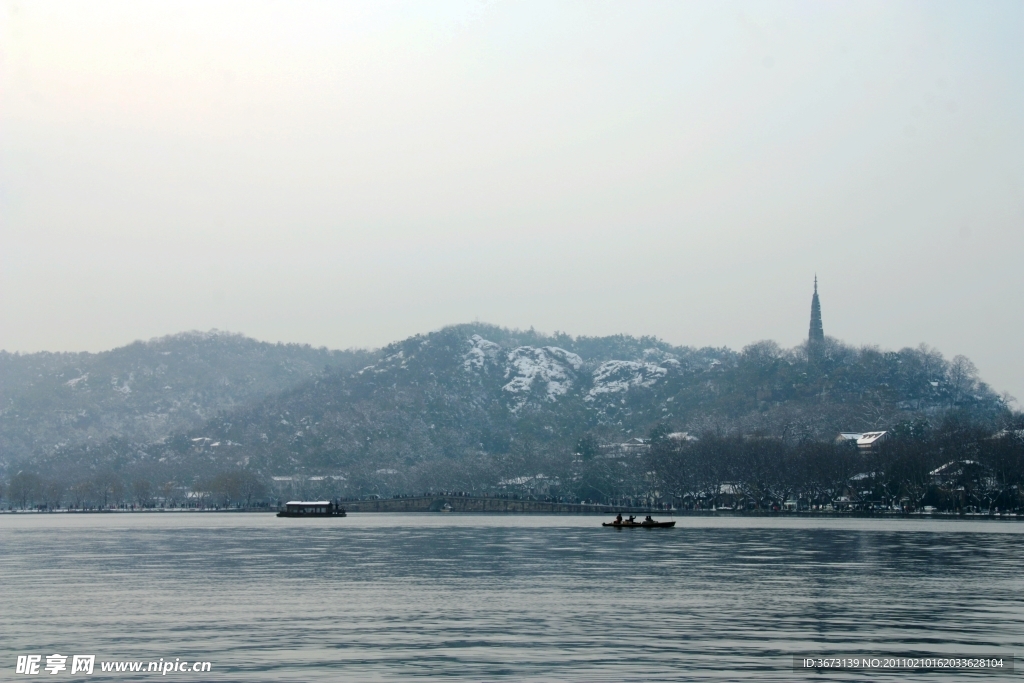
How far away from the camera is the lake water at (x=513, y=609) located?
156 ft

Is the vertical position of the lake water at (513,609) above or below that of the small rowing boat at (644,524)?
below

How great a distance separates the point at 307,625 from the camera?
5753cm

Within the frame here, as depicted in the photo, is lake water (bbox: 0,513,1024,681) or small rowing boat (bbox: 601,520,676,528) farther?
small rowing boat (bbox: 601,520,676,528)

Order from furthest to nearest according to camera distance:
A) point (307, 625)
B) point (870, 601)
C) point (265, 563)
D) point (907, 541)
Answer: point (907, 541) < point (265, 563) < point (870, 601) < point (307, 625)

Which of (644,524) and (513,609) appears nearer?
(513,609)

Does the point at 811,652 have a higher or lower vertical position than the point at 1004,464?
lower

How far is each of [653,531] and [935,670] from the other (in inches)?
4477

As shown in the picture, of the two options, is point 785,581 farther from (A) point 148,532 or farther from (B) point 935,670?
(A) point 148,532

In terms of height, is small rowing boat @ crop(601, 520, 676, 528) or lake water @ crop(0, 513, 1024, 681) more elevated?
small rowing boat @ crop(601, 520, 676, 528)

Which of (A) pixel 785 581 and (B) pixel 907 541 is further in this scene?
(B) pixel 907 541

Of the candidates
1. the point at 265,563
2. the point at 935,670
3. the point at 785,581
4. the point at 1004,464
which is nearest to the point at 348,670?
the point at 935,670

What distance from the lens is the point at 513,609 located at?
6400 cm

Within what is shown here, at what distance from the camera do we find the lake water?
47.5 metres

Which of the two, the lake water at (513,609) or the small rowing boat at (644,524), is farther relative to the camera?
the small rowing boat at (644,524)
